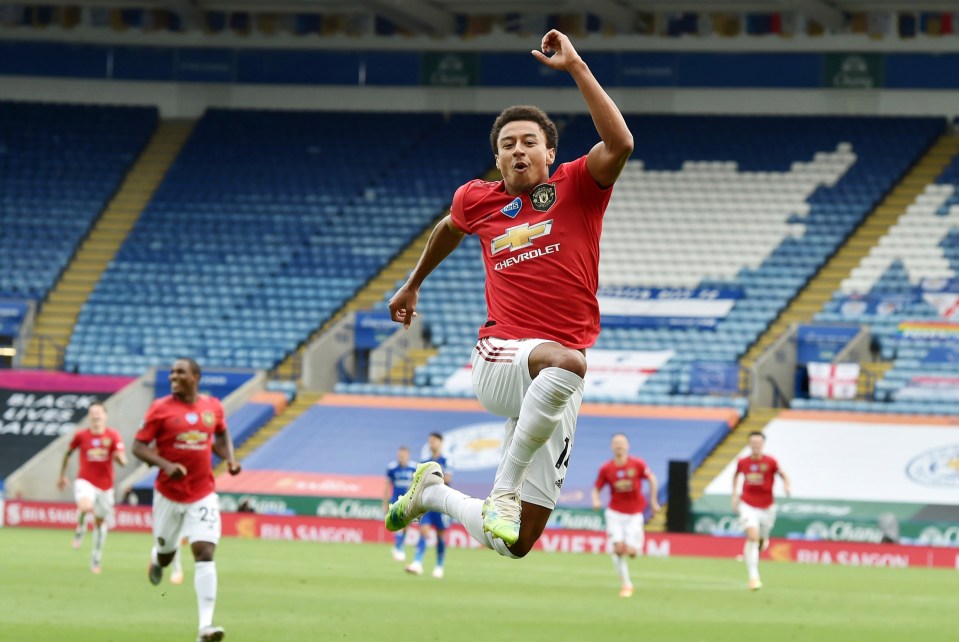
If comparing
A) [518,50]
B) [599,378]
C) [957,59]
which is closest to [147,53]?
[518,50]

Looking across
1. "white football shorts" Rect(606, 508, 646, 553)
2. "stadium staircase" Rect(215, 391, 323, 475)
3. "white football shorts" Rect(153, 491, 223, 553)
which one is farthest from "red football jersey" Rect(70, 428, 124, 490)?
"stadium staircase" Rect(215, 391, 323, 475)

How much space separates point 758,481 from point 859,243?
1630 cm

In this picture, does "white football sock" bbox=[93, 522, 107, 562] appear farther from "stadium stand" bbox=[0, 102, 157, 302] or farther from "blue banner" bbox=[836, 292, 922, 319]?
"blue banner" bbox=[836, 292, 922, 319]

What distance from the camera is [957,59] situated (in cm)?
4181

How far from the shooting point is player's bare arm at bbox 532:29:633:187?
7660 millimetres

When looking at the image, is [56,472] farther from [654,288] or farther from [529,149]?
[529,149]

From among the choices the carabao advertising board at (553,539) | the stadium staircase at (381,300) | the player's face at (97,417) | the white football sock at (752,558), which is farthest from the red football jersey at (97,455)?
the stadium staircase at (381,300)

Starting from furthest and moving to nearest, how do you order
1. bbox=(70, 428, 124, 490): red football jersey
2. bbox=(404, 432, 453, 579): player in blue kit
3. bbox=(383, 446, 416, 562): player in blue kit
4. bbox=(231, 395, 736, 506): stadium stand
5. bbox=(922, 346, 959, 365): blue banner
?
bbox=(922, 346, 959, 365): blue banner < bbox=(231, 395, 736, 506): stadium stand < bbox=(383, 446, 416, 562): player in blue kit < bbox=(70, 428, 124, 490): red football jersey < bbox=(404, 432, 453, 579): player in blue kit

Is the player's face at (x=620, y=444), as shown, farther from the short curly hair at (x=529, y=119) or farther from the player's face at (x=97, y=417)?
the short curly hair at (x=529, y=119)

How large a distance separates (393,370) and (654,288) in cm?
652

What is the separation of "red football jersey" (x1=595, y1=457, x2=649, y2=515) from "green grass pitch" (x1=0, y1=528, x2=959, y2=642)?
1.10m

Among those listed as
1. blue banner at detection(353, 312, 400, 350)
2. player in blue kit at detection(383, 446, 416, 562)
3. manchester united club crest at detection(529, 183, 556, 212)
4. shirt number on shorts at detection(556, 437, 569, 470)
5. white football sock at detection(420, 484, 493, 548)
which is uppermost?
blue banner at detection(353, 312, 400, 350)

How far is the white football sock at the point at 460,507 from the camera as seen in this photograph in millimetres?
8477

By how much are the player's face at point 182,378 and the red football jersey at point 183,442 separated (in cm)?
19
